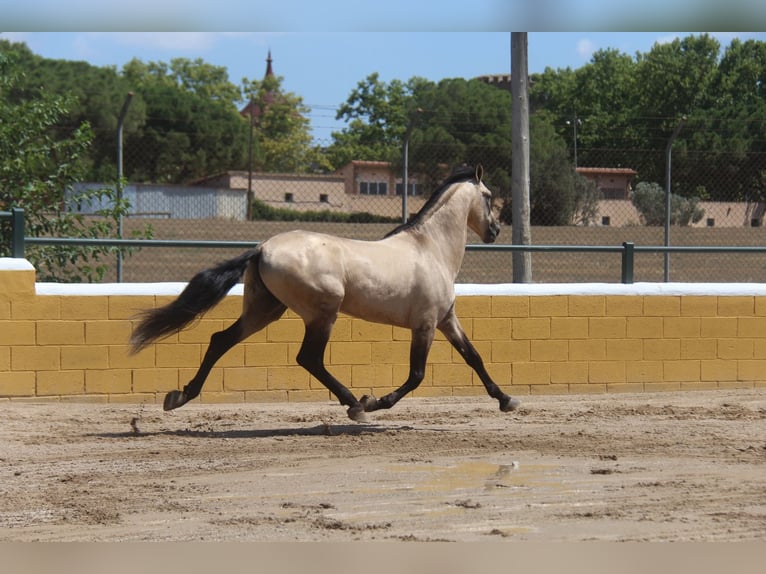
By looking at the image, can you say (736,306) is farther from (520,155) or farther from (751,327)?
(520,155)

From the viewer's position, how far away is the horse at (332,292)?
7.45 m

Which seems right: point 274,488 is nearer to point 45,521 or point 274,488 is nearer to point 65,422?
point 45,521

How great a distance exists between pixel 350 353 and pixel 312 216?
935cm

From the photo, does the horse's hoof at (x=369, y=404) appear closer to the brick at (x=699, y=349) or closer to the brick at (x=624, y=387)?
the brick at (x=624, y=387)

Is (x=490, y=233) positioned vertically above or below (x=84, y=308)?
above

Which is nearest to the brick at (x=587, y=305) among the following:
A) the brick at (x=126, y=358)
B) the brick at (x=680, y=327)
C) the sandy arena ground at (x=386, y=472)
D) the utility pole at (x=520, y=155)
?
the brick at (x=680, y=327)

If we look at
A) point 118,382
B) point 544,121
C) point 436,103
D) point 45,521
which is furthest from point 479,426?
point 436,103

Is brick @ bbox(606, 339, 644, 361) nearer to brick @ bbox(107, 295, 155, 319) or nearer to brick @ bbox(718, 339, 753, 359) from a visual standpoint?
brick @ bbox(718, 339, 753, 359)

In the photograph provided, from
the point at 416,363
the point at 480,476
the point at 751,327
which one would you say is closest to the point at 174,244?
the point at 416,363

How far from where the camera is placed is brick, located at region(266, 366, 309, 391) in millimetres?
9273

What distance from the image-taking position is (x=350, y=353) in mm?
9406

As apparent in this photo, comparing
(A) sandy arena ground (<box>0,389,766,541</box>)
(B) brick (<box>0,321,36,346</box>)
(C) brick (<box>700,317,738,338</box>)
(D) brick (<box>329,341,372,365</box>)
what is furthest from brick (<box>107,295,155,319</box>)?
(C) brick (<box>700,317,738,338</box>)

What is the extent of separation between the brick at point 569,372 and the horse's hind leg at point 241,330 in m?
3.24

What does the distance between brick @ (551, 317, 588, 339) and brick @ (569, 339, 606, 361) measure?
0.06 metres
